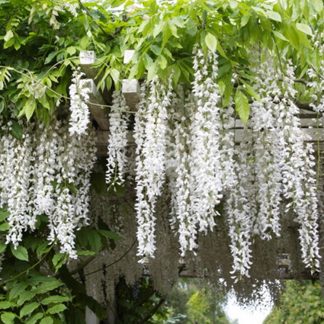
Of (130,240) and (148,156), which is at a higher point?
(148,156)

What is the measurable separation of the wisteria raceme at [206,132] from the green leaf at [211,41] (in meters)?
0.19

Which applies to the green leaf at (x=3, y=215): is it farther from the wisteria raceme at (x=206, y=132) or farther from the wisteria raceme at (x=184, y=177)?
the wisteria raceme at (x=206, y=132)

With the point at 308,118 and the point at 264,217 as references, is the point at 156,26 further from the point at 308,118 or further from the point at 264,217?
the point at 308,118

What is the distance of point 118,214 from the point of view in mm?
3998

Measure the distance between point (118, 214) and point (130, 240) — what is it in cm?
37

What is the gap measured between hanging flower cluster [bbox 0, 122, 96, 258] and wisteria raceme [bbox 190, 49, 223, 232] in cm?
70

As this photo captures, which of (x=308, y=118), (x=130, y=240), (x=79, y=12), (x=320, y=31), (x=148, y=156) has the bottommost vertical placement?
(x=130, y=240)

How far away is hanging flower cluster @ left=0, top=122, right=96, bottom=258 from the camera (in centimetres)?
274

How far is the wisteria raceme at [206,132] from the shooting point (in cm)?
233

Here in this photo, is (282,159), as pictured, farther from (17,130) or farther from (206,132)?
(17,130)

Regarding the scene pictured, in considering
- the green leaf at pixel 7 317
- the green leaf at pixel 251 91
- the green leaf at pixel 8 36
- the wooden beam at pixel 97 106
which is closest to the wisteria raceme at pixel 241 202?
the green leaf at pixel 251 91

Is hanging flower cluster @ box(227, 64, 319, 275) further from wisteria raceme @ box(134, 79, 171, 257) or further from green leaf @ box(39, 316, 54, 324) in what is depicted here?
green leaf @ box(39, 316, 54, 324)

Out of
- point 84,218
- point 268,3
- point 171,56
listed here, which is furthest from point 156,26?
point 84,218

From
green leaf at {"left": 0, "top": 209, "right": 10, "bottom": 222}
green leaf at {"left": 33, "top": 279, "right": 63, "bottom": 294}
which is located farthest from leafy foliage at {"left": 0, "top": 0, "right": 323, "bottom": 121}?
green leaf at {"left": 33, "top": 279, "right": 63, "bottom": 294}
